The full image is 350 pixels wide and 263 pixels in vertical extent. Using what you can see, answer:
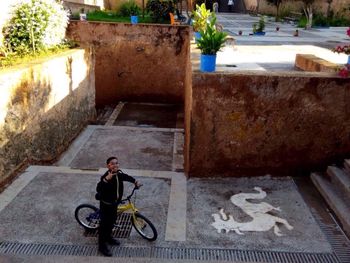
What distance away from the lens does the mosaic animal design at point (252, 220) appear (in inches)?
236

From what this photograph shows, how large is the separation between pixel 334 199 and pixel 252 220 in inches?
58.0

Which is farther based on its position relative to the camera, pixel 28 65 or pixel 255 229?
pixel 28 65

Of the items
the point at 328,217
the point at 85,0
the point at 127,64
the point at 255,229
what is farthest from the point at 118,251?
the point at 85,0

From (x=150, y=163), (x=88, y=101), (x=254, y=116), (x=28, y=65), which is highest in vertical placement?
(x=28, y=65)

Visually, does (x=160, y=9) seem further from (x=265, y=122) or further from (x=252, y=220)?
(x=252, y=220)

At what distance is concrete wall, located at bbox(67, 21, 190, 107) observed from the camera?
662 inches

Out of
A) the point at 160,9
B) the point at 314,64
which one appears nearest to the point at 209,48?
the point at 314,64

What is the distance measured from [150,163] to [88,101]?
438cm

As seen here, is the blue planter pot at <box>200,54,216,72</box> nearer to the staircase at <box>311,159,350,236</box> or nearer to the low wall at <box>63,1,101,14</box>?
the staircase at <box>311,159,350,236</box>

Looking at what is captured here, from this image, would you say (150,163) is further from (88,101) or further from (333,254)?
(333,254)

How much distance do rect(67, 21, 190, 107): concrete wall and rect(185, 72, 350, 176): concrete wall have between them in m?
9.90

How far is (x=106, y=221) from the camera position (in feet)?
17.3

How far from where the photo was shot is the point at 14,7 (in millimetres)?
9773

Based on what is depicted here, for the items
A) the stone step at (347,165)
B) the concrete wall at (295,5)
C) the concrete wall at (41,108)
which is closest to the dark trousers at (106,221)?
the concrete wall at (41,108)
